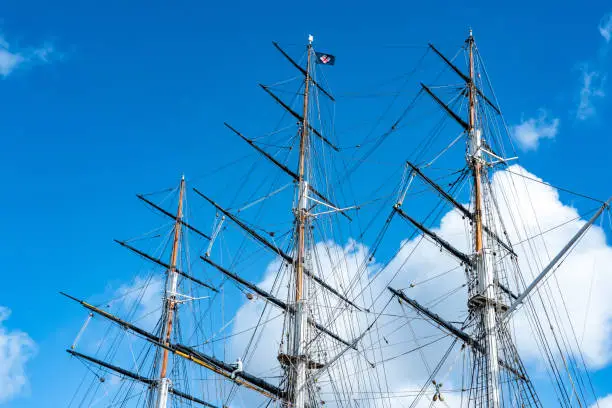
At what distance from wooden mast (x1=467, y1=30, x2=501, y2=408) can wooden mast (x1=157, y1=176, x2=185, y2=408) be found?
23477 millimetres

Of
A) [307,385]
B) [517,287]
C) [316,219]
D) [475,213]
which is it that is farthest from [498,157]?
[307,385]

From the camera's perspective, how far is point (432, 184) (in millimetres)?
42625

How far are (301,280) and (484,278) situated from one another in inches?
444

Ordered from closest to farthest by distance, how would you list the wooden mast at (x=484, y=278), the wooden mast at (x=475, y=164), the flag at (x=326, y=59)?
the wooden mast at (x=484, y=278) → the wooden mast at (x=475, y=164) → the flag at (x=326, y=59)

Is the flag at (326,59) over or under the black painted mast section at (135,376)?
over

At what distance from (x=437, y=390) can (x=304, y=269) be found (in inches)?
493

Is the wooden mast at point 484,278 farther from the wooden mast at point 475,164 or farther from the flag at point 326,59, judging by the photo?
the flag at point 326,59

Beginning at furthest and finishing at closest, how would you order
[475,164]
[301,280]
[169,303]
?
[169,303], [301,280], [475,164]

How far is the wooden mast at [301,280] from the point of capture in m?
42.7

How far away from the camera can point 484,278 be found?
131 feet

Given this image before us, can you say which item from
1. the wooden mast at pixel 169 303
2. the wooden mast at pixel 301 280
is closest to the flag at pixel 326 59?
the wooden mast at pixel 301 280

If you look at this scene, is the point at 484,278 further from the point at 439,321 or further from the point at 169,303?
the point at 169,303

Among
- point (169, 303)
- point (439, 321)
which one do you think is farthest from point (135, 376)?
point (439, 321)

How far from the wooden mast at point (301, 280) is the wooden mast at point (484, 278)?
9476 mm
